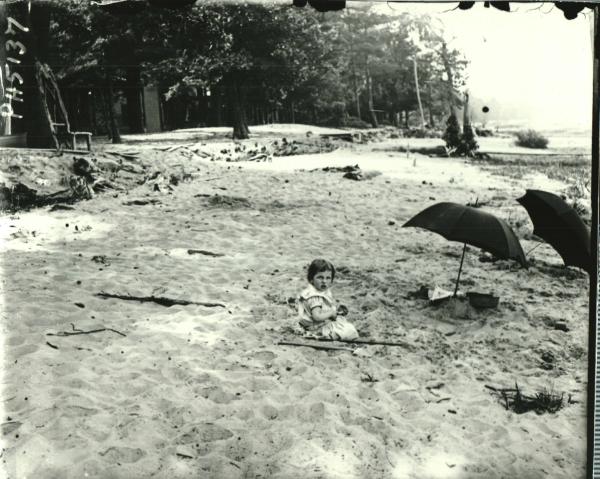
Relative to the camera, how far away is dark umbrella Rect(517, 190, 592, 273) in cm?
370

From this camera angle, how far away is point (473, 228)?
12.9 ft

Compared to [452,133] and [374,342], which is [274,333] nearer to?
[374,342]

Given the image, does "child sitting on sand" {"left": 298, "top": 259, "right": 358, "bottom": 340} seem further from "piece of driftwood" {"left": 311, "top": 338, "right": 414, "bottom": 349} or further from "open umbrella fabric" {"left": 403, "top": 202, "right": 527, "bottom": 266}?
"open umbrella fabric" {"left": 403, "top": 202, "right": 527, "bottom": 266}

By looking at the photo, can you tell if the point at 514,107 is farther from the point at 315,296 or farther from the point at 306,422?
the point at 306,422

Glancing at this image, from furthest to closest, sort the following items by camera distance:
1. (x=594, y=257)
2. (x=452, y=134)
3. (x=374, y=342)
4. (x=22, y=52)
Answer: (x=452, y=134) < (x=374, y=342) < (x=594, y=257) < (x=22, y=52)

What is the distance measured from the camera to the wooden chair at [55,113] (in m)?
3.45

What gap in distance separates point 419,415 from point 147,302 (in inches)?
89.7

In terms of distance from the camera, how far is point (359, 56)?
12.9ft

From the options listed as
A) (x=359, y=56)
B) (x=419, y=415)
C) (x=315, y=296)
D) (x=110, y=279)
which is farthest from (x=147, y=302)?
(x=359, y=56)

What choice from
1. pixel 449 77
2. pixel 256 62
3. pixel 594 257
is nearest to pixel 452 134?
pixel 449 77

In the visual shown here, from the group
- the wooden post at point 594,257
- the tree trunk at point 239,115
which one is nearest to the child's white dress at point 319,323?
the tree trunk at point 239,115

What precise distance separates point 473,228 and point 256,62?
213 cm

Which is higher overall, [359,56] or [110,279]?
[359,56]

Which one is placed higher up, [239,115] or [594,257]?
[239,115]
